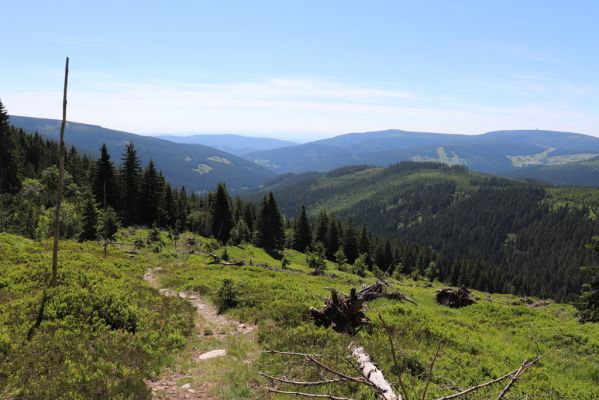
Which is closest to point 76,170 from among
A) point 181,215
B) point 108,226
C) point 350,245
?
point 181,215

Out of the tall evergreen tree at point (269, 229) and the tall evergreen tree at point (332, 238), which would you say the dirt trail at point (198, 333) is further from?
the tall evergreen tree at point (332, 238)

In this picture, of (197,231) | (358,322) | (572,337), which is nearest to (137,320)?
(358,322)

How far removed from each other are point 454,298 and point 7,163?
7895 centimetres

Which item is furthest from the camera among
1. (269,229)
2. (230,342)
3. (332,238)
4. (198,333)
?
(332,238)

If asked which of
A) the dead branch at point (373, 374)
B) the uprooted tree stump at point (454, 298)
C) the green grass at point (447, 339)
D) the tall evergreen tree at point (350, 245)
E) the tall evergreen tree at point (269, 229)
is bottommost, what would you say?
the tall evergreen tree at point (350, 245)

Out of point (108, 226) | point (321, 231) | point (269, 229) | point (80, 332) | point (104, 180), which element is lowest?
point (321, 231)

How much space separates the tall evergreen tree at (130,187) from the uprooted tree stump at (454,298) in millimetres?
64705

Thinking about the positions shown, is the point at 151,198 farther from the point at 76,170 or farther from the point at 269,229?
the point at 76,170

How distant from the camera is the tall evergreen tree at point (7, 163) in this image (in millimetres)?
66750

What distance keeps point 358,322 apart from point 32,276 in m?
18.4

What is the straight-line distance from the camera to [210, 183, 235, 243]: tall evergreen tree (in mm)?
77688

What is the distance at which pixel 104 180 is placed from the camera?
7156 cm

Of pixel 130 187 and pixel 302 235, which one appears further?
pixel 302 235

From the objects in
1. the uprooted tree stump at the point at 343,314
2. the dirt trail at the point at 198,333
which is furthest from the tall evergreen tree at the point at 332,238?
the uprooted tree stump at the point at 343,314
